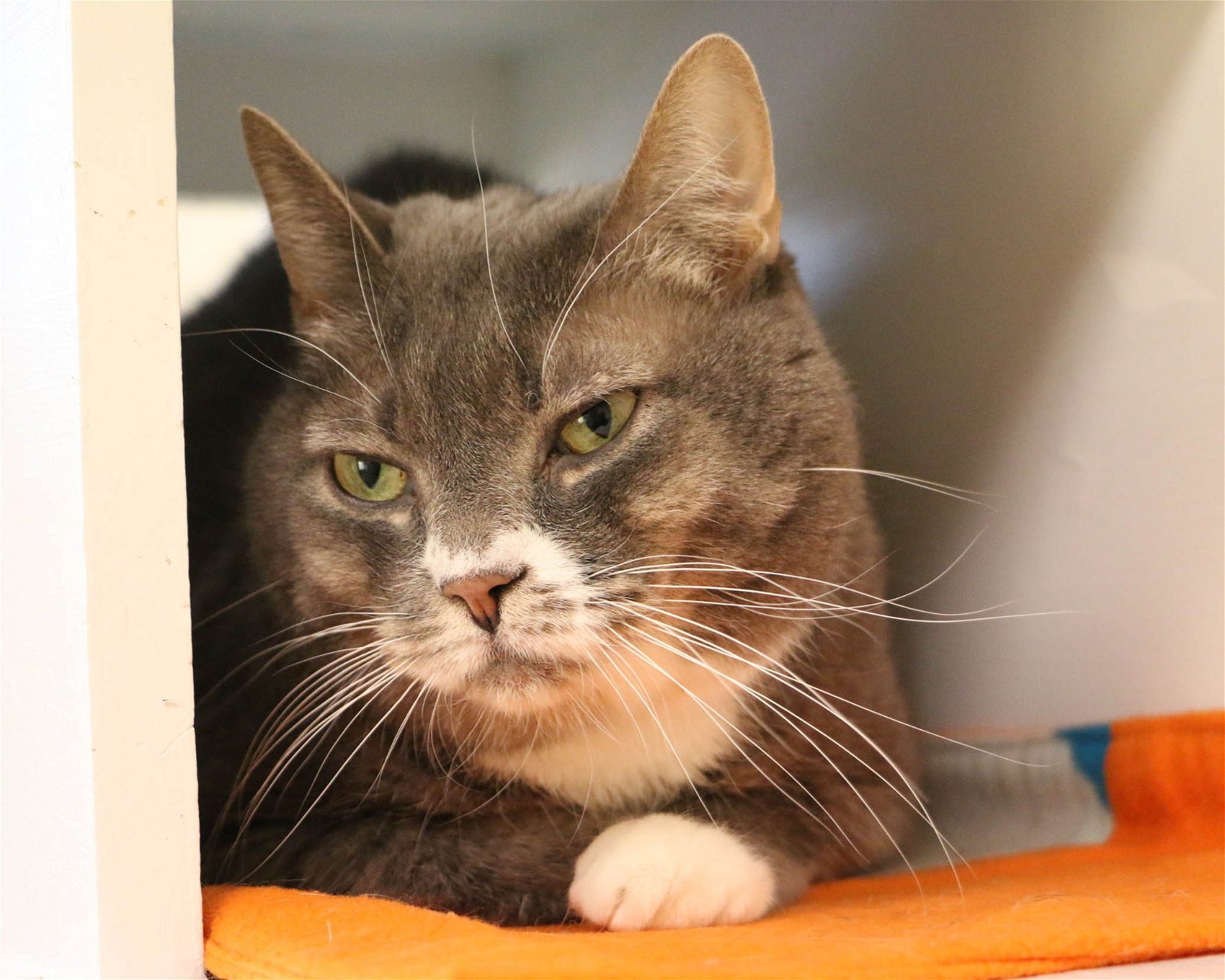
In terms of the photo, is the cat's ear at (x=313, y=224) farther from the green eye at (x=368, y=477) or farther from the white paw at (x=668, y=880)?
the white paw at (x=668, y=880)

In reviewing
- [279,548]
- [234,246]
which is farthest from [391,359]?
[234,246]

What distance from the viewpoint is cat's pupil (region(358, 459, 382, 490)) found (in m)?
1.44

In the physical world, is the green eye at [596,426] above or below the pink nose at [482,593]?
above

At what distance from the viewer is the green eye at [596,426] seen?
1320 mm

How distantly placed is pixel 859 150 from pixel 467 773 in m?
1.40

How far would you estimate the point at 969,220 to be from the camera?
6.55ft

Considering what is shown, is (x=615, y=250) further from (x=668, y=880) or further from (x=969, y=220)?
(x=969, y=220)

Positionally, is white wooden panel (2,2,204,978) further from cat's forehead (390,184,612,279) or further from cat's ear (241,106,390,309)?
cat's forehead (390,184,612,279)

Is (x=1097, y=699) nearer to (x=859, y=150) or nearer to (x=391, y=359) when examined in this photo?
(x=859, y=150)

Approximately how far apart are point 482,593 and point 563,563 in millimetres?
92

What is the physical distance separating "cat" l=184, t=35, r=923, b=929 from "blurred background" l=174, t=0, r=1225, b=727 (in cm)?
44

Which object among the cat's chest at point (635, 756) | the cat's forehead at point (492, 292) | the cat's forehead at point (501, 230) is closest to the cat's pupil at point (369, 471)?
the cat's forehead at point (492, 292)

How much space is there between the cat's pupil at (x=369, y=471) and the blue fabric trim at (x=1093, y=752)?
1239 millimetres

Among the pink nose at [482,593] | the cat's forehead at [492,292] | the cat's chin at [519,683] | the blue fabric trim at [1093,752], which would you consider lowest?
the blue fabric trim at [1093,752]
